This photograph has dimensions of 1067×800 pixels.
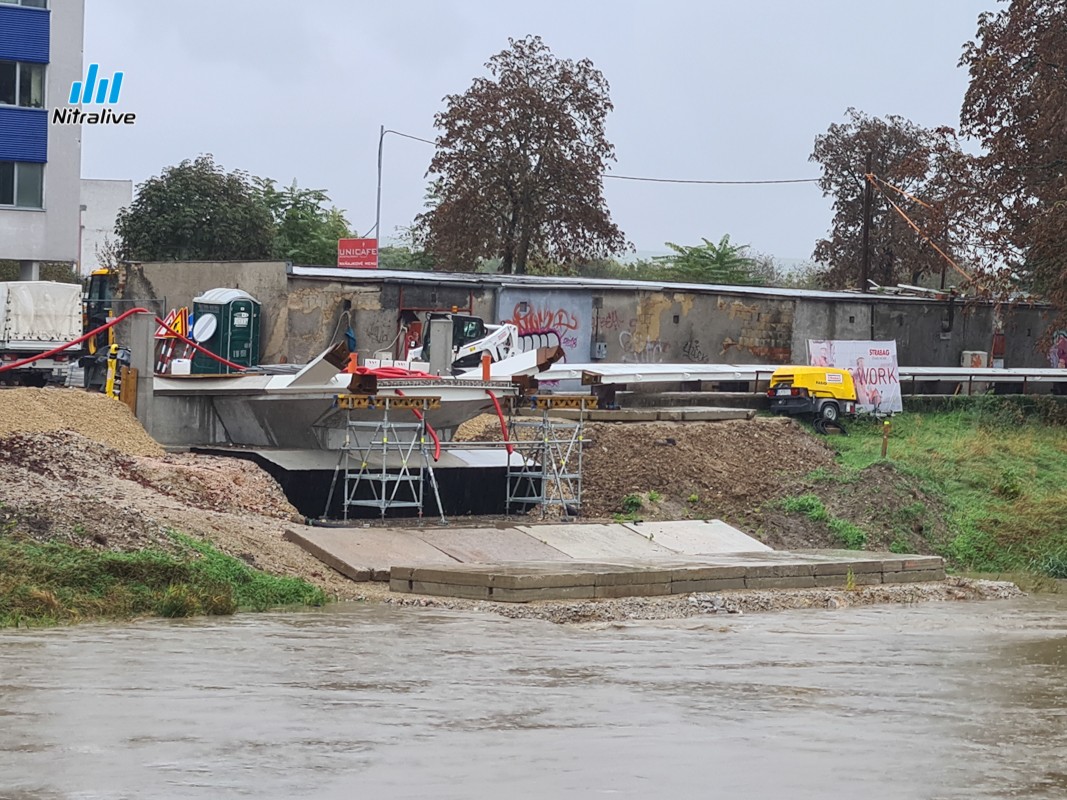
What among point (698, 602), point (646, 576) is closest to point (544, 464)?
point (646, 576)

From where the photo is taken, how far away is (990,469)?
30.8m

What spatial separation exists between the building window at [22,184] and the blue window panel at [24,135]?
0.72ft

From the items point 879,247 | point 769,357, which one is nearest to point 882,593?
point 769,357

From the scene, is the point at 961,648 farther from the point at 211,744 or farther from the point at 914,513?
the point at 914,513

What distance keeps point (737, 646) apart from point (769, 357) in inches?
1109

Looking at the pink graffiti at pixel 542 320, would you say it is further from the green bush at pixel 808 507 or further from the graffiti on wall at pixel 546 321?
the green bush at pixel 808 507

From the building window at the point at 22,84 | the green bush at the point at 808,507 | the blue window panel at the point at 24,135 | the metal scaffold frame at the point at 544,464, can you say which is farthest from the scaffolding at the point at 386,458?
the building window at the point at 22,84

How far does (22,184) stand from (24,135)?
151 centimetres

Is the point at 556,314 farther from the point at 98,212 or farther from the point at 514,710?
the point at 98,212

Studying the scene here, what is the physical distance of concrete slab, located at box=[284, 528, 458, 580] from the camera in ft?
61.2

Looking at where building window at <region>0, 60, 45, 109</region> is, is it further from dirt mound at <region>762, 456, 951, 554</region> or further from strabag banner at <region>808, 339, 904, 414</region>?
dirt mound at <region>762, 456, 951, 554</region>

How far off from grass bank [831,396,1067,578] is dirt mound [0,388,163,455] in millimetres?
13315

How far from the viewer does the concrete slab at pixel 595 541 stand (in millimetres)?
21234

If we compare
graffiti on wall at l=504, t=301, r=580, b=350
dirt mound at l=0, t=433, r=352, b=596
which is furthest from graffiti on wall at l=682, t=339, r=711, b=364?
dirt mound at l=0, t=433, r=352, b=596
